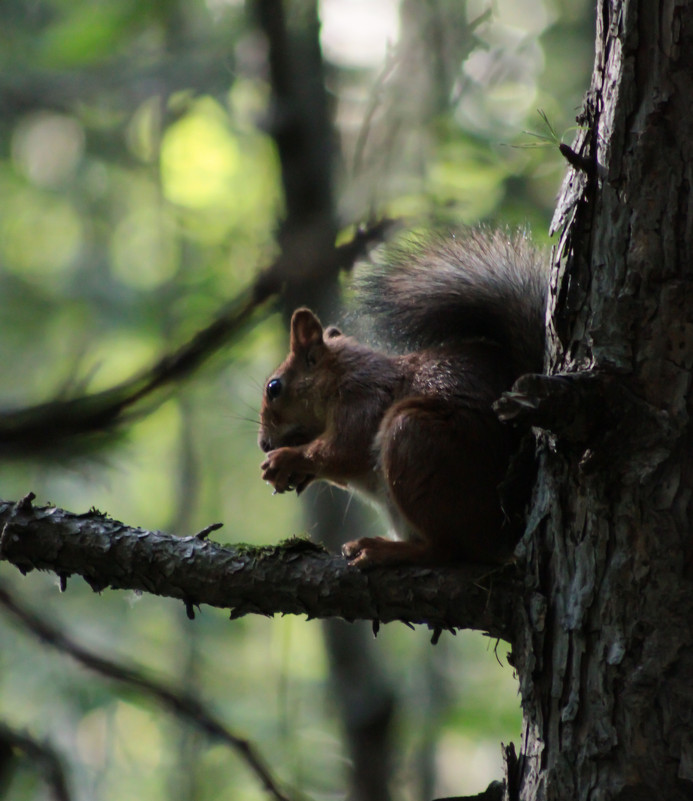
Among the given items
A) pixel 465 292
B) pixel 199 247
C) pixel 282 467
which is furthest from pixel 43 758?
pixel 199 247

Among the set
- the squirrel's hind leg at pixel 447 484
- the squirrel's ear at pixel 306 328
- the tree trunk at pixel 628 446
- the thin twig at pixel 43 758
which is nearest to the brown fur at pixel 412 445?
the squirrel's hind leg at pixel 447 484

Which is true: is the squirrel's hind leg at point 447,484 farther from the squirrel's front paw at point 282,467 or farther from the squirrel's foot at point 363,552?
the squirrel's front paw at point 282,467

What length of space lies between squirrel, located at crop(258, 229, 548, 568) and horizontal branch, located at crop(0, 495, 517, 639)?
0.30 ft

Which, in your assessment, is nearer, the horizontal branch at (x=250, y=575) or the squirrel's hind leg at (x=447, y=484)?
the horizontal branch at (x=250, y=575)

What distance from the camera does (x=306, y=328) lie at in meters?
2.89

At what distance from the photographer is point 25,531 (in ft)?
6.79

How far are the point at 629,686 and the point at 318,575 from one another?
708 mm

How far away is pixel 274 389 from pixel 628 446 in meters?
1.52

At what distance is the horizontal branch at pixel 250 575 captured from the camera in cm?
180

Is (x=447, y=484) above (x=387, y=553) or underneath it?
above

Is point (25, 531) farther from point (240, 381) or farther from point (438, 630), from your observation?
point (240, 381)

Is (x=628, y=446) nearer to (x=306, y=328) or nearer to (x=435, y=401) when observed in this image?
(x=435, y=401)

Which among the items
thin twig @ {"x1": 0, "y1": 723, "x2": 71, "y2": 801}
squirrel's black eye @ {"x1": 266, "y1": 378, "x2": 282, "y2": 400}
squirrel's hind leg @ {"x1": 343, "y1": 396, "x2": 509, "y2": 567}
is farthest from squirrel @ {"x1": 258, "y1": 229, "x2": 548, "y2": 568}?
thin twig @ {"x1": 0, "y1": 723, "x2": 71, "y2": 801}

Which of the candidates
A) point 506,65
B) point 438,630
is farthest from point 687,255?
point 506,65
